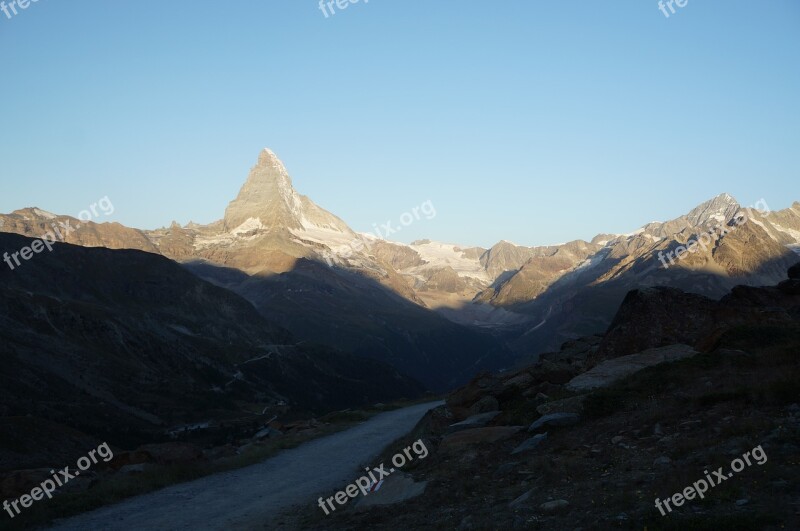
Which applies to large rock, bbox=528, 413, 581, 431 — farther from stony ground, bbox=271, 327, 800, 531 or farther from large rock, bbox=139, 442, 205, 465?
large rock, bbox=139, 442, 205, 465

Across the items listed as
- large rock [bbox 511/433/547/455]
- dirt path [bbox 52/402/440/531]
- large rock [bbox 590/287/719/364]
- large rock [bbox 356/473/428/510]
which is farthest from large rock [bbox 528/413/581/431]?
large rock [bbox 590/287/719/364]

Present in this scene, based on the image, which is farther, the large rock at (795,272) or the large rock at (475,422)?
the large rock at (795,272)

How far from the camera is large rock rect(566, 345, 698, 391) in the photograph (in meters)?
25.9

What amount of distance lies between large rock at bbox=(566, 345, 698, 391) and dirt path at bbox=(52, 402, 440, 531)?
9.92 metres

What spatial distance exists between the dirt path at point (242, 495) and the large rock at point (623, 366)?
992 centimetres

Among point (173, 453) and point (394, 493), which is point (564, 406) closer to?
point (394, 493)

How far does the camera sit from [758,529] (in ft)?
36.1

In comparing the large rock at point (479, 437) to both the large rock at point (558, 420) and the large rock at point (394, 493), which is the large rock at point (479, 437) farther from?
the large rock at point (394, 493)

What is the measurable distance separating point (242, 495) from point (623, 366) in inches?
633

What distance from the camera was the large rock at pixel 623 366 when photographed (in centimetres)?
2592

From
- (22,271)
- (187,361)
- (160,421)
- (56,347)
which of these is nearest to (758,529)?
(160,421)

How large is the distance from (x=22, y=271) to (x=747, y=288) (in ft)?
619

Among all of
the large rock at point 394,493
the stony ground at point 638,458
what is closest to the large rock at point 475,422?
the stony ground at point 638,458

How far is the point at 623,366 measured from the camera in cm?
2756
